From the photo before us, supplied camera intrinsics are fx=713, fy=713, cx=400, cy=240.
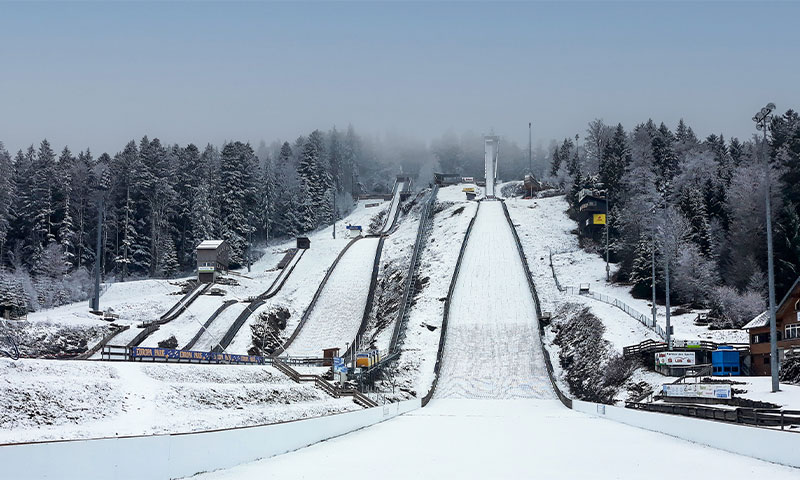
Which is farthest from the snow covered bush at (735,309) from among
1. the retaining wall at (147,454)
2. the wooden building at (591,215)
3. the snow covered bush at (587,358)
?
the retaining wall at (147,454)

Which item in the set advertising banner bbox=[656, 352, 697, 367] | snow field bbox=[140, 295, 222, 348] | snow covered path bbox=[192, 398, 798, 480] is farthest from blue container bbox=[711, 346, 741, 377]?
snow field bbox=[140, 295, 222, 348]

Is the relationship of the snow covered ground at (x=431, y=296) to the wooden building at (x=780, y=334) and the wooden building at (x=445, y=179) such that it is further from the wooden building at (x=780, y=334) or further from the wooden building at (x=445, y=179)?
the wooden building at (x=445, y=179)

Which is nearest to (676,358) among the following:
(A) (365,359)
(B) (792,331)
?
(B) (792,331)

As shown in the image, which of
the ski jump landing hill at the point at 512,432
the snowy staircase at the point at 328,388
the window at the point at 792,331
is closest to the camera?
the ski jump landing hill at the point at 512,432

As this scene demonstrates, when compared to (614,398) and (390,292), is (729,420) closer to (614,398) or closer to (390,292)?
(614,398)

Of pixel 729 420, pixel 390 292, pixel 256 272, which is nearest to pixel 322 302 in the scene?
pixel 390 292
